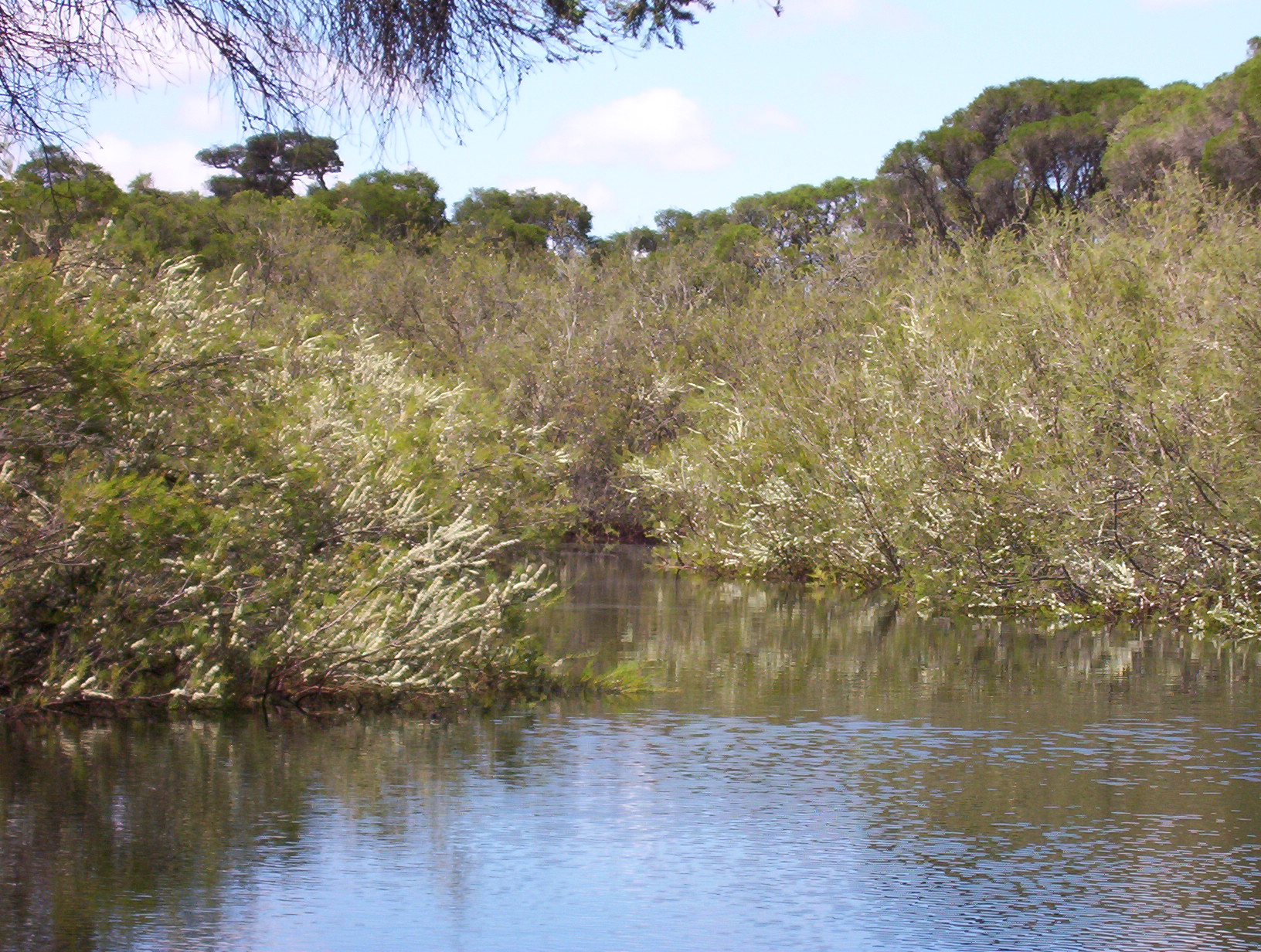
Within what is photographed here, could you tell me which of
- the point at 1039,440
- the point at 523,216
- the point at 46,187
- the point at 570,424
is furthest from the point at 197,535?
the point at 523,216

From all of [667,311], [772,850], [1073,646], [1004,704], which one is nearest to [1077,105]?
[667,311]

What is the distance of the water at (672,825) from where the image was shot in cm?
751

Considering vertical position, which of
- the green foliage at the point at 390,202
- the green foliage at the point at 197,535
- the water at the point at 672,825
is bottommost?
the water at the point at 672,825

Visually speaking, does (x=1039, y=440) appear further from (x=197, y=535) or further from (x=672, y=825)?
(x=672, y=825)

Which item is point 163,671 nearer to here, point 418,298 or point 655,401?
point 655,401

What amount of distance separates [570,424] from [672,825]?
35.4 m

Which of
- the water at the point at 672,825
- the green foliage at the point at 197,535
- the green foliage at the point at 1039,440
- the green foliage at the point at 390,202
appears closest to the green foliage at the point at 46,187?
the green foliage at the point at 197,535

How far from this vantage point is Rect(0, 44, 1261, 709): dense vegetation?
1338 centimetres

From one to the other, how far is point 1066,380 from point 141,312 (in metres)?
12.9

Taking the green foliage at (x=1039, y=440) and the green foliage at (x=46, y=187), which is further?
the green foliage at (x=1039, y=440)

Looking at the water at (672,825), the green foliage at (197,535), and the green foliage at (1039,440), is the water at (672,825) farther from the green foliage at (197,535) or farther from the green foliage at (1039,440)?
the green foliage at (1039,440)

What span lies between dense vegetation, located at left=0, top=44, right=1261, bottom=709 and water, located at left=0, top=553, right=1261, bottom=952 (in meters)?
0.92

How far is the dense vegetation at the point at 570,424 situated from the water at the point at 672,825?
0.92m

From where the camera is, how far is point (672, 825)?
982 cm
